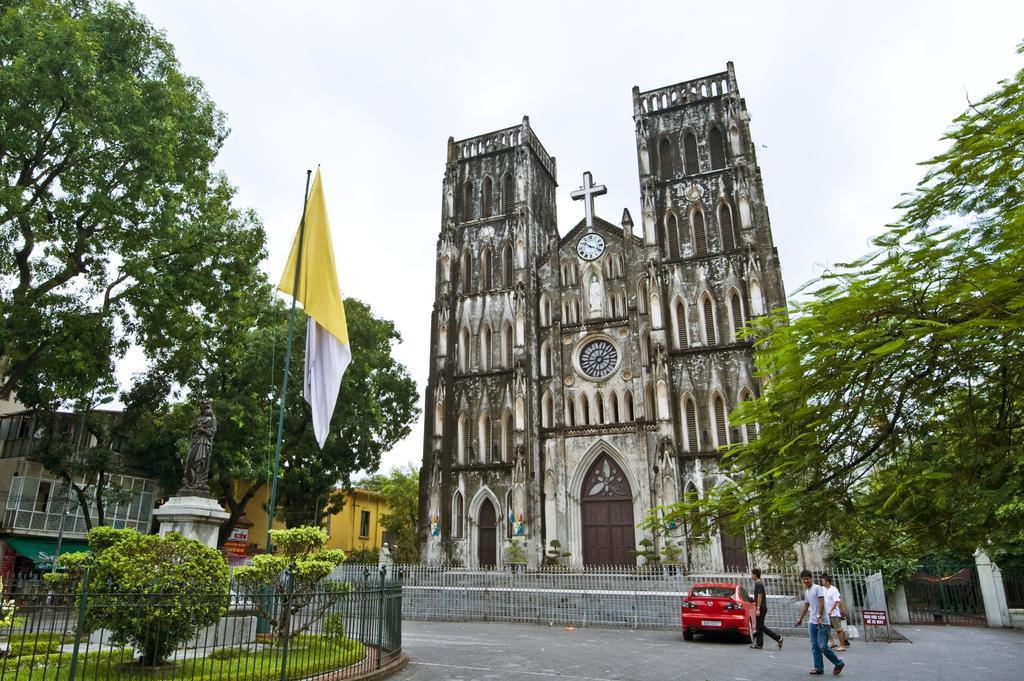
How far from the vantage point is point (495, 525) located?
97.2 feet

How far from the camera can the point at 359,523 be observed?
43781 millimetres

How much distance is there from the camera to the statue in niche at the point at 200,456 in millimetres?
11648

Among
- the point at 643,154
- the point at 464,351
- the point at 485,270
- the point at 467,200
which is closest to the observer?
the point at 643,154

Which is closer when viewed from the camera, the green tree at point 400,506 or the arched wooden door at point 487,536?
the arched wooden door at point 487,536

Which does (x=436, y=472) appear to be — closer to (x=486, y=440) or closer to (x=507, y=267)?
(x=486, y=440)

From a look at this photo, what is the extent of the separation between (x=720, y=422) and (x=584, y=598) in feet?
38.7

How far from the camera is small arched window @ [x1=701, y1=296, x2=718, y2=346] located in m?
28.5

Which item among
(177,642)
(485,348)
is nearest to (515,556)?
(485,348)

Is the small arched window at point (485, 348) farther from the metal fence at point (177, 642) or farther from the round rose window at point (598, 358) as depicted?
the metal fence at point (177, 642)

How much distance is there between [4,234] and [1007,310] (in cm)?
1725

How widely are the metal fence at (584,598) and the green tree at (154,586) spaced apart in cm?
773

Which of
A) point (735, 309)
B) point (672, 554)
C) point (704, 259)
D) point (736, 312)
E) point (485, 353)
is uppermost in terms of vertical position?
point (704, 259)

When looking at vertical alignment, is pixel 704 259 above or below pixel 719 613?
above

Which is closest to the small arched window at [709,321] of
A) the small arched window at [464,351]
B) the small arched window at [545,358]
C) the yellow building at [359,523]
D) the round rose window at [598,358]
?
the round rose window at [598,358]
